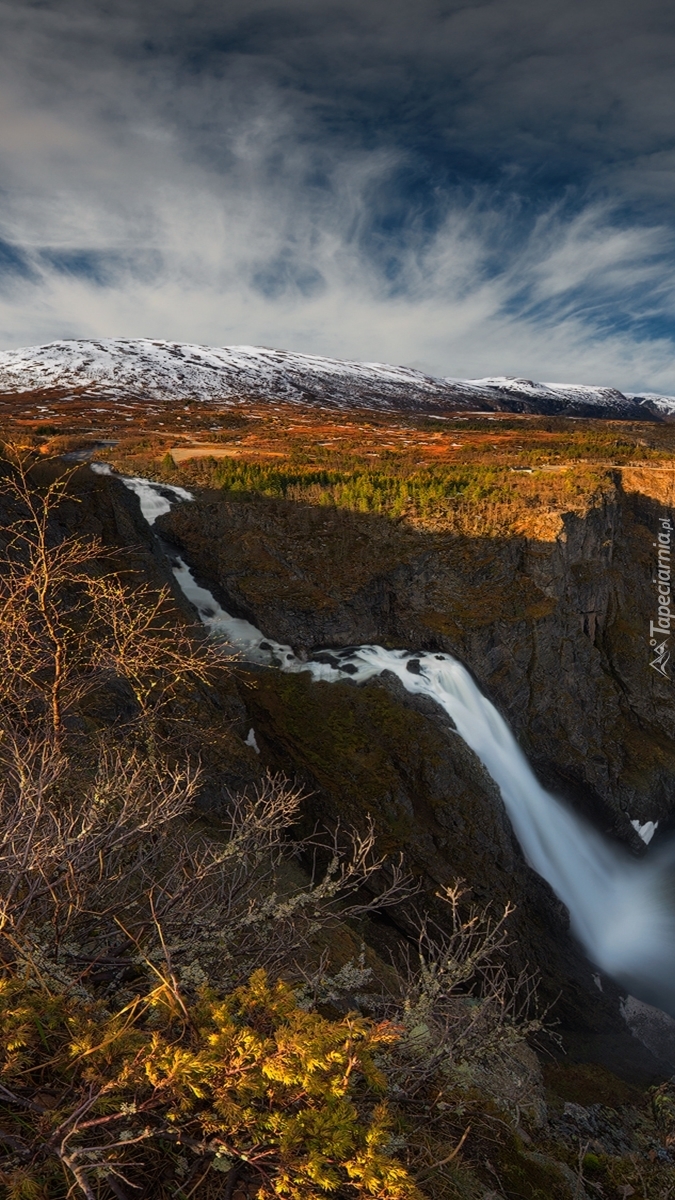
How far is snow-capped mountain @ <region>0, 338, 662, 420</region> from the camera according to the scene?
10131 cm

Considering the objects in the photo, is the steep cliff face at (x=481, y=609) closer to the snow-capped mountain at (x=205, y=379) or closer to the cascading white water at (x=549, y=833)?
the cascading white water at (x=549, y=833)

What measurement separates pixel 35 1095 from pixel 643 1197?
520cm

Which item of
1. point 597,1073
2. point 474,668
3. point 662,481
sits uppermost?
point 662,481

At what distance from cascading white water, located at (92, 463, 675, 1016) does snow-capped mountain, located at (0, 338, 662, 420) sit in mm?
83401

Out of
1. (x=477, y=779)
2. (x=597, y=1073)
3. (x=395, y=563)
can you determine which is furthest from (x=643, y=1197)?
(x=395, y=563)

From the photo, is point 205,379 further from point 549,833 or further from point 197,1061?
point 197,1061

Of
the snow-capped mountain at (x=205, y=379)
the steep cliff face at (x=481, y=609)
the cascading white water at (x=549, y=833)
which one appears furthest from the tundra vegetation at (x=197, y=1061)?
the snow-capped mountain at (x=205, y=379)

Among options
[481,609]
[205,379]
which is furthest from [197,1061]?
[205,379]

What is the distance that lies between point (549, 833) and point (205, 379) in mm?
123984

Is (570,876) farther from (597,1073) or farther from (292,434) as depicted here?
(292,434)

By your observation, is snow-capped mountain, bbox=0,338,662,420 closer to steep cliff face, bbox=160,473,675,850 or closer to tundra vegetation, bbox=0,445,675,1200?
steep cliff face, bbox=160,473,675,850

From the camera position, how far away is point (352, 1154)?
2102 millimetres

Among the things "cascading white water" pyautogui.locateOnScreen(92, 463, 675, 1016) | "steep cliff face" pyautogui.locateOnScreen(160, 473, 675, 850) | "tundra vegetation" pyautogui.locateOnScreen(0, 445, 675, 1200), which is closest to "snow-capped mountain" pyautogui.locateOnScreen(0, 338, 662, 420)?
"steep cliff face" pyautogui.locateOnScreen(160, 473, 675, 850)

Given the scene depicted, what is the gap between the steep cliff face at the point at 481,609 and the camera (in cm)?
2002
